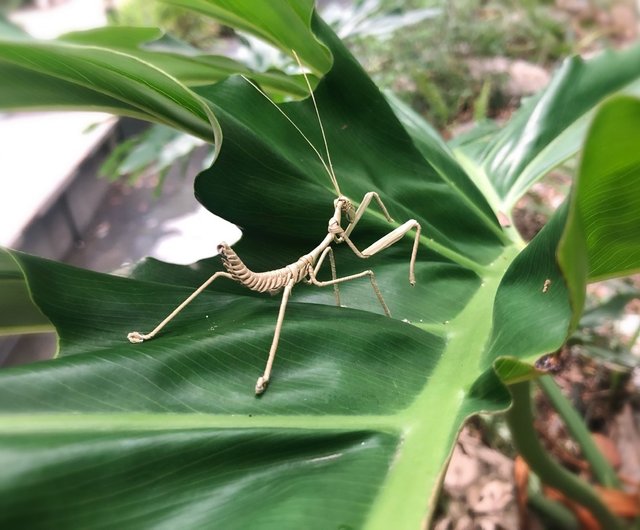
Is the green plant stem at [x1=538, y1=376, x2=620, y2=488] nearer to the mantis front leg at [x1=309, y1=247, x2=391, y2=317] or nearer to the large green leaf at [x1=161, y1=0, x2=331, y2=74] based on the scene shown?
→ the mantis front leg at [x1=309, y1=247, x2=391, y2=317]

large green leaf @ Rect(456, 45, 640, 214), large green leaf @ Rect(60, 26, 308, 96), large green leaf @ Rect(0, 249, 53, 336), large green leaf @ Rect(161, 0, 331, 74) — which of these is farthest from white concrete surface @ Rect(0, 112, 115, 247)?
large green leaf @ Rect(456, 45, 640, 214)

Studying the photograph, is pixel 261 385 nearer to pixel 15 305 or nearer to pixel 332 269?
pixel 332 269

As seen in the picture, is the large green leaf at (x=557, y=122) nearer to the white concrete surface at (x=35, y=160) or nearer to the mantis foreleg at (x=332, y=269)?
the mantis foreleg at (x=332, y=269)

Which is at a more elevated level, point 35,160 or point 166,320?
point 35,160

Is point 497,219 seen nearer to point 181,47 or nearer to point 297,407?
point 297,407

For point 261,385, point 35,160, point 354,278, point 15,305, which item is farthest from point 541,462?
point 35,160

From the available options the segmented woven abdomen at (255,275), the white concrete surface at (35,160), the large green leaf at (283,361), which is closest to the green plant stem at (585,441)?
the large green leaf at (283,361)

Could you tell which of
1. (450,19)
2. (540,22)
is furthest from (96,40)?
(540,22)
